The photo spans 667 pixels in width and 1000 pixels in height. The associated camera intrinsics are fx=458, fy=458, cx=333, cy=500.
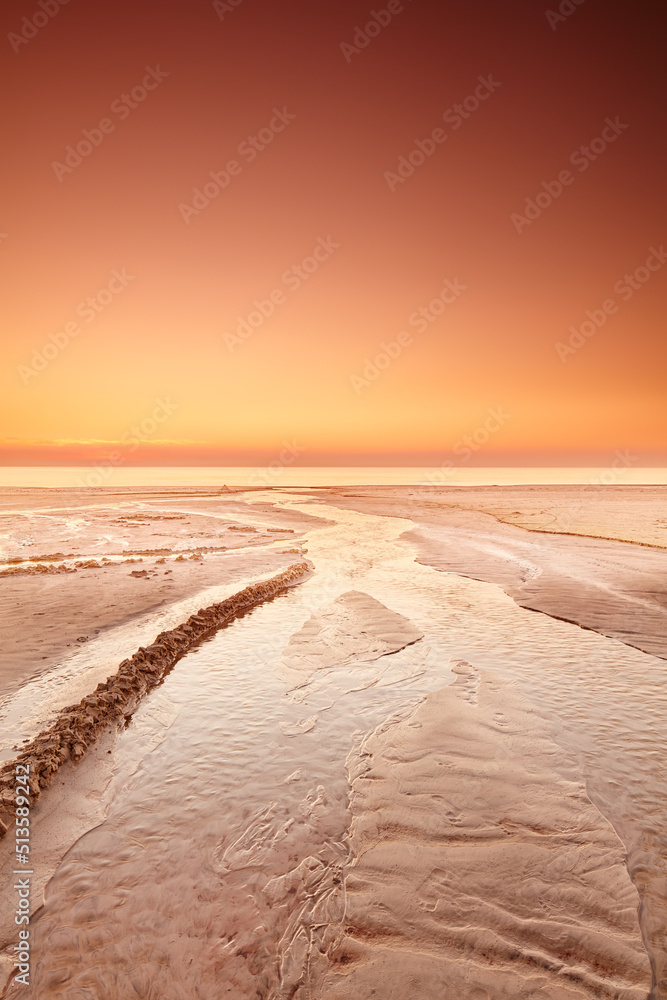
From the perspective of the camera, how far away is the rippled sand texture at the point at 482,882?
3166mm

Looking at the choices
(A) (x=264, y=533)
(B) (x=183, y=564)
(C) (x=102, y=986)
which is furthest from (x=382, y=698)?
(A) (x=264, y=533)

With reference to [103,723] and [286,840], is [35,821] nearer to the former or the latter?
[103,723]

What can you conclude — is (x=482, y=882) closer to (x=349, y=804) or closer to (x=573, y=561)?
(x=349, y=804)

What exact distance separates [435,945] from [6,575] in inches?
649

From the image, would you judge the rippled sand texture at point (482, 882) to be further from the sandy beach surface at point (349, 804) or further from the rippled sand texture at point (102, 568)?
the rippled sand texture at point (102, 568)

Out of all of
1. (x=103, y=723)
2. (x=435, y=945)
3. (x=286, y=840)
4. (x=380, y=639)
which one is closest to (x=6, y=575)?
(x=103, y=723)

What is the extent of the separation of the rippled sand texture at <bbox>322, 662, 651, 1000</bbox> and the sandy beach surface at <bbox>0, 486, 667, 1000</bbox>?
0.7 inches

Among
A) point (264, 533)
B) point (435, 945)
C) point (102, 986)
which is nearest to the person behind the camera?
point (102, 986)

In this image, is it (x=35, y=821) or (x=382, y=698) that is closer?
(x=35, y=821)

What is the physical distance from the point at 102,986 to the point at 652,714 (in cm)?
713

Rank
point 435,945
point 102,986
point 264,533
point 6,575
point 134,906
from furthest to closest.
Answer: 1. point 264,533
2. point 6,575
3. point 134,906
4. point 435,945
5. point 102,986

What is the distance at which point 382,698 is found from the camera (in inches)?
288

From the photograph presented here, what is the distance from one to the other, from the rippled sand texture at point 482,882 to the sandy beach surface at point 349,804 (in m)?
0.02

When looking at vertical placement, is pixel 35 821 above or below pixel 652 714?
below
